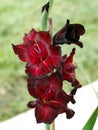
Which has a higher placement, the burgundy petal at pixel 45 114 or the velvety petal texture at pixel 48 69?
the velvety petal texture at pixel 48 69

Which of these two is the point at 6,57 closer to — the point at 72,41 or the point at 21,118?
the point at 21,118

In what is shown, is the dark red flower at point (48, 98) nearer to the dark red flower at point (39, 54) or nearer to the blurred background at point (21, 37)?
the dark red flower at point (39, 54)

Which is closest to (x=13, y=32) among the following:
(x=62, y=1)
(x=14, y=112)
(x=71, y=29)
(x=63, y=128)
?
(x=62, y=1)

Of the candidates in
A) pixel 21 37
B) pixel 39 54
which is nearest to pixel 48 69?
pixel 39 54

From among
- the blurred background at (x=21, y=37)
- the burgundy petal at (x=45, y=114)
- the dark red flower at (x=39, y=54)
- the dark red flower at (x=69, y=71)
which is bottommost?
the blurred background at (x=21, y=37)

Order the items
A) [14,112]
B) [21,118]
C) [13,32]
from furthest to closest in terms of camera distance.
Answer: [13,32]
[14,112]
[21,118]

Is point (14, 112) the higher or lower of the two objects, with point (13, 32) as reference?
lower

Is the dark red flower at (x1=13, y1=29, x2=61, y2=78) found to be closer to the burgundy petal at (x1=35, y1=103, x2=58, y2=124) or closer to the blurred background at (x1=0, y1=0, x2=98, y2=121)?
the burgundy petal at (x1=35, y1=103, x2=58, y2=124)

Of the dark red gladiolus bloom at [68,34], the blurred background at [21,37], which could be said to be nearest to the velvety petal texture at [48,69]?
the dark red gladiolus bloom at [68,34]
